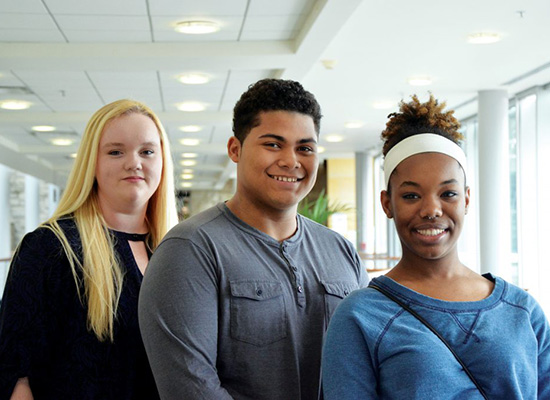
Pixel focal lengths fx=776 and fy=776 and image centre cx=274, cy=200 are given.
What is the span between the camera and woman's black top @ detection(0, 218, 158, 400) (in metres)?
2.09

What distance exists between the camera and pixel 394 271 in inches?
66.1

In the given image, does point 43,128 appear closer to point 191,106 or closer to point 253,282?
point 191,106

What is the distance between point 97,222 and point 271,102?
2.25 feet

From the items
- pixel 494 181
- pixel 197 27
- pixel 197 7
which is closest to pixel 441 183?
pixel 197 7

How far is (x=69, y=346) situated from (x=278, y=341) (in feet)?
2.15

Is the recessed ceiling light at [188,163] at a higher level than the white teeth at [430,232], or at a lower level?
higher

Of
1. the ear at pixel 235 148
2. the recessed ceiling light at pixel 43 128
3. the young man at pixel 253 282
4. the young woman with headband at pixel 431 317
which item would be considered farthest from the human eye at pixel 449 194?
the recessed ceiling light at pixel 43 128

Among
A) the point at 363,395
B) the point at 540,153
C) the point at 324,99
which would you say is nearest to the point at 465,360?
the point at 363,395

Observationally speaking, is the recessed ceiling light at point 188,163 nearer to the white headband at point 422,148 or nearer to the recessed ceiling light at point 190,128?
the recessed ceiling light at point 190,128

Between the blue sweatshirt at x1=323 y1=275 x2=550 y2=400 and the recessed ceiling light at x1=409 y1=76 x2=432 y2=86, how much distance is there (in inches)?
327

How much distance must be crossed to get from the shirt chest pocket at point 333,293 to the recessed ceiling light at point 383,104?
32.5 feet

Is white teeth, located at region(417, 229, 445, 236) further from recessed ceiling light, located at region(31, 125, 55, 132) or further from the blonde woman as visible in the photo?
recessed ceiling light, located at region(31, 125, 55, 132)

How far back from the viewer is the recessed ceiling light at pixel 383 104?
11.7 m

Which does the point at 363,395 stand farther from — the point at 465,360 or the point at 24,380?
the point at 24,380
